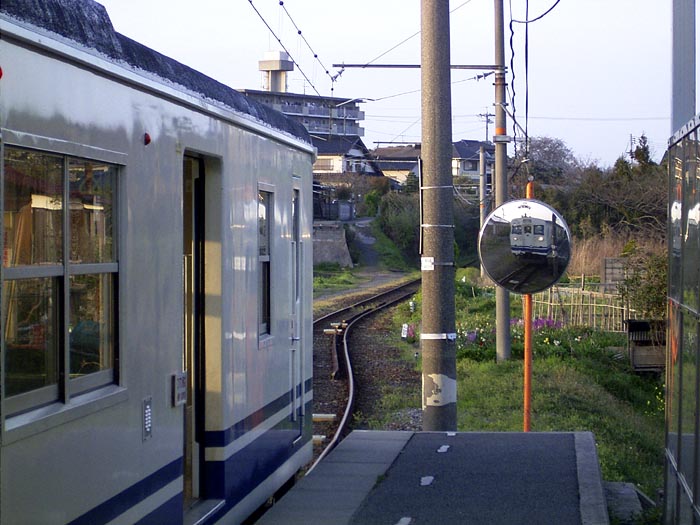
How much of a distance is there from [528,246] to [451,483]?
2.99 m

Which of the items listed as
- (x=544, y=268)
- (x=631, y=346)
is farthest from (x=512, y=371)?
(x=544, y=268)

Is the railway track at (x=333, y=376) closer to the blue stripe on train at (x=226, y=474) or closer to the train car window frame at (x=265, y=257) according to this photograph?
the blue stripe on train at (x=226, y=474)

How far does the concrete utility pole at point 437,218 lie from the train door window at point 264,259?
217 centimetres

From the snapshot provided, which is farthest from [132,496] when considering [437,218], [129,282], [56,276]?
[437,218]

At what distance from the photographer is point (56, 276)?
3.71 metres

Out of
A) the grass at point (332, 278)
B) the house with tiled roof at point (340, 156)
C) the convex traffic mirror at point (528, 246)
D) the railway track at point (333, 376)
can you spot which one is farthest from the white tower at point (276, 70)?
the convex traffic mirror at point (528, 246)

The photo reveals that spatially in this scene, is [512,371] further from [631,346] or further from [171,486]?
[171,486]

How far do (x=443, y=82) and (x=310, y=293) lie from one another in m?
2.20

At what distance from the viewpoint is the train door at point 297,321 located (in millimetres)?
7672

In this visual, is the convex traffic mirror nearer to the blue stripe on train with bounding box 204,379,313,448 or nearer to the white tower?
the blue stripe on train with bounding box 204,379,313,448

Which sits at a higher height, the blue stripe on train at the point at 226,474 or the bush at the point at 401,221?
the bush at the point at 401,221

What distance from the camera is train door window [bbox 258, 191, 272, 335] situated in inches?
264

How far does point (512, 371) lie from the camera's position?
16.1 metres

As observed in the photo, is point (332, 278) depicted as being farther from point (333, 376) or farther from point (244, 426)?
point (244, 426)
